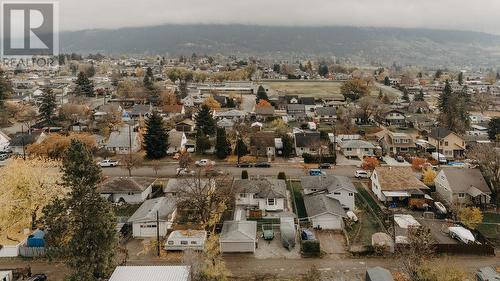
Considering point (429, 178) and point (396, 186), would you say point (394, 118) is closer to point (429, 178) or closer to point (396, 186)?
point (429, 178)

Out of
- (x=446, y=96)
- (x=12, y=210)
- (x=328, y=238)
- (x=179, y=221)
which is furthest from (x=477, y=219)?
(x=446, y=96)

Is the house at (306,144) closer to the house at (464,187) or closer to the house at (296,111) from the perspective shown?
the house at (464,187)

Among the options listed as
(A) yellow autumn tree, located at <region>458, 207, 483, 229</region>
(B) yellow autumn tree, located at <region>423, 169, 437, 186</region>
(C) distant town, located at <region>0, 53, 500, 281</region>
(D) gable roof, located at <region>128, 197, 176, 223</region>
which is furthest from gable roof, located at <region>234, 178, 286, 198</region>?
(B) yellow autumn tree, located at <region>423, 169, 437, 186</region>

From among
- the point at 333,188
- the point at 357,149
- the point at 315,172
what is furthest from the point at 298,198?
the point at 357,149

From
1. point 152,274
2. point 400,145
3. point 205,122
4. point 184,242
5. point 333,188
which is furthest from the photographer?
point 205,122

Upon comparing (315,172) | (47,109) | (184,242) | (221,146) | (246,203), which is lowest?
(184,242)

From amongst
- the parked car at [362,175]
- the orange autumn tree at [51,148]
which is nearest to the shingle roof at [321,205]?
the parked car at [362,175]

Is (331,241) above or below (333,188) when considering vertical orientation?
below

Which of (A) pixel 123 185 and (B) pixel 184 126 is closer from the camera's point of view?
(A) pixel 123 185
